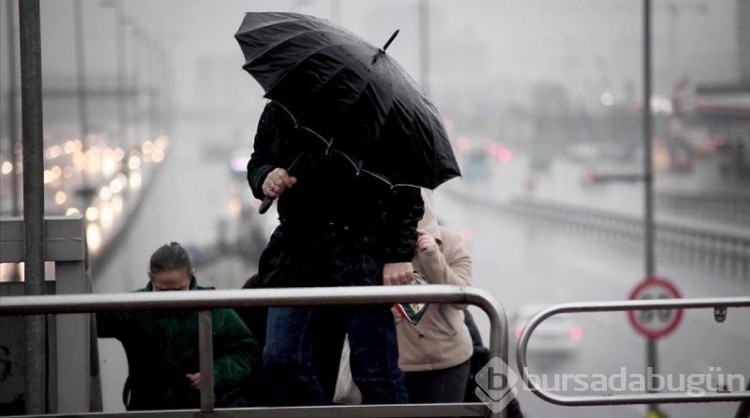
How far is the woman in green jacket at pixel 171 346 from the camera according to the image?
4809 millimetres

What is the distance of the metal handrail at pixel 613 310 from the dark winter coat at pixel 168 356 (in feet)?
3.83

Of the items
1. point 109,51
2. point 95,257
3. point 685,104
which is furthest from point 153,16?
point 95,257

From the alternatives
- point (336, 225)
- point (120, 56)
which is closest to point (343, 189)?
point (336, 225)

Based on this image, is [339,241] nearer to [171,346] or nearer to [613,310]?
[171,346]

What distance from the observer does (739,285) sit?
130 feet

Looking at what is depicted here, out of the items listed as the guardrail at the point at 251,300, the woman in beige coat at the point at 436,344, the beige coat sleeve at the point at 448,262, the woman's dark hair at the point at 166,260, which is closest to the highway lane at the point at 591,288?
the woman in beige coat at the point at 436,344

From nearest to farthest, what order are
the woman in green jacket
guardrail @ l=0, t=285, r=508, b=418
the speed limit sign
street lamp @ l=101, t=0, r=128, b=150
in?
1. guardrail @ l=0, t=285, r=508, b=418
2. the woman in green jacket
3. the speed limit sign
4. street lamp @ l=101, t=0, r=128, b=150

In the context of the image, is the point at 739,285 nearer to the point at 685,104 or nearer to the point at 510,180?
the point at 685,104

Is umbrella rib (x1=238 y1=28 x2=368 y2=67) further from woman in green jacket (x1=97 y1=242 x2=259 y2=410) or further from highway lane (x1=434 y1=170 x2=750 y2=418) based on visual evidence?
highway lane (x1=434 y1=170 x2=750 y2=418)

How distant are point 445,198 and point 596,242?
3499 centimetres

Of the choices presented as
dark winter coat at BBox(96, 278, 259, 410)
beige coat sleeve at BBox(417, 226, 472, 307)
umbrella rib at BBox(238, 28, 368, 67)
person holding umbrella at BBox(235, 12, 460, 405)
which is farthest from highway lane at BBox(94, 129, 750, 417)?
umbrella rib at BBox(238, 28, 368, 67)

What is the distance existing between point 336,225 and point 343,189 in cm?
13

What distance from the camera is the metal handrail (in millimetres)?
4348

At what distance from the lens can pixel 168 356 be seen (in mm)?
4871
